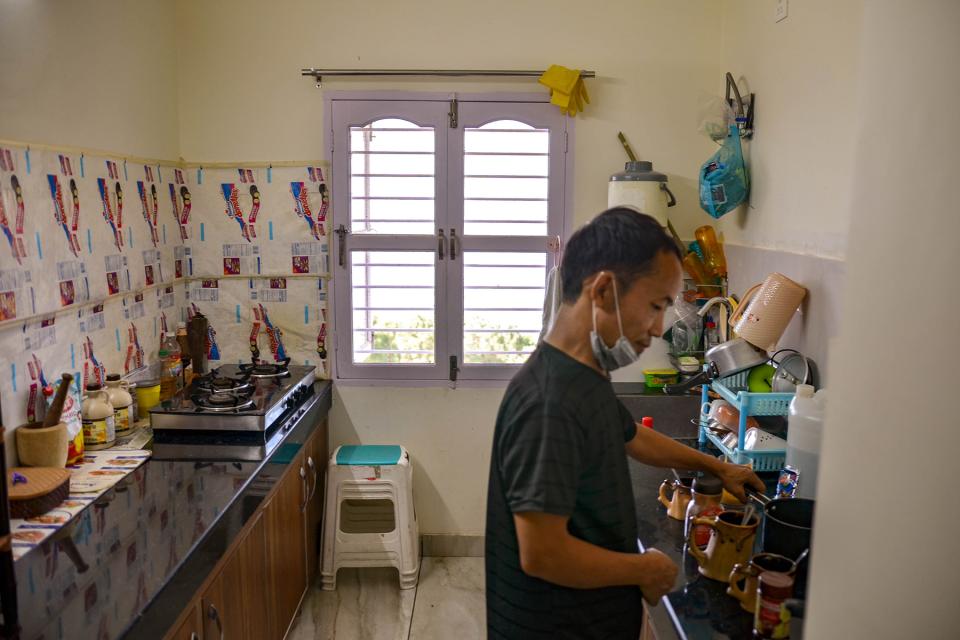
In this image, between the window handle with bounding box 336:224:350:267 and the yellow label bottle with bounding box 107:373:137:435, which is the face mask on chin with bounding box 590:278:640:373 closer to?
the yellow label bottle with bounding box 107:373:137:435

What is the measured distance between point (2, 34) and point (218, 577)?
1476 mm

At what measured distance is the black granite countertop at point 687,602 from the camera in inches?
51.4

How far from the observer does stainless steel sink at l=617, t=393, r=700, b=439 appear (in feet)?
9.22

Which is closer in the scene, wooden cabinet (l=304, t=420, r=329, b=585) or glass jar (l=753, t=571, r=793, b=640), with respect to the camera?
glass jar (l=753, t=571, r=793, b=640)

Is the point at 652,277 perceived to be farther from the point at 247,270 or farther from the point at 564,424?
the point at 247,270

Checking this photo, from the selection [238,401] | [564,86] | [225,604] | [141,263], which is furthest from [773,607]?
[141,263]

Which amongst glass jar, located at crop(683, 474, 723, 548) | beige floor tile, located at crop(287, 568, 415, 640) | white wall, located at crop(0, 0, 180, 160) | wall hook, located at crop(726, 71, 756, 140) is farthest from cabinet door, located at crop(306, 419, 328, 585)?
wall hook, located at crop(726, 71, 756, 140)

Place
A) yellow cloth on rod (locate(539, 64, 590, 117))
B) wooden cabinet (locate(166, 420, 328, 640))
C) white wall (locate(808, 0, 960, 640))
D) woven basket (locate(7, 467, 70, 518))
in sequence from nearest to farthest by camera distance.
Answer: white wall (locate(808, 0, 960, 640))
woven basket (locate(7, 467, 70, 518))
wooden cabinet (locate(166, 420, 328, 640))
yellow cloth on rod (locate(539, 64, 590, 117))

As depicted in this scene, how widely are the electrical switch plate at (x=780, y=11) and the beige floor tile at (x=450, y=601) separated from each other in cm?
237

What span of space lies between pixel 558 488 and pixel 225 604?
1239 mm

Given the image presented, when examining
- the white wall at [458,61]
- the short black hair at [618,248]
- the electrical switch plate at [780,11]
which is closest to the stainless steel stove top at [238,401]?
the white wall at [458,61]

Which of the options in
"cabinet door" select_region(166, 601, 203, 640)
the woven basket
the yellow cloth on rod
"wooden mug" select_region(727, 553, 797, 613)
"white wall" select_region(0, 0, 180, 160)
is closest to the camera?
"wooden mug" select_region(727, 553, 797, 613)

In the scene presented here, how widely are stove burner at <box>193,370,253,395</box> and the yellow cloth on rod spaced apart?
161 cm

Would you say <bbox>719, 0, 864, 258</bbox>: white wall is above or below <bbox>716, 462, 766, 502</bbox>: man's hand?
above
